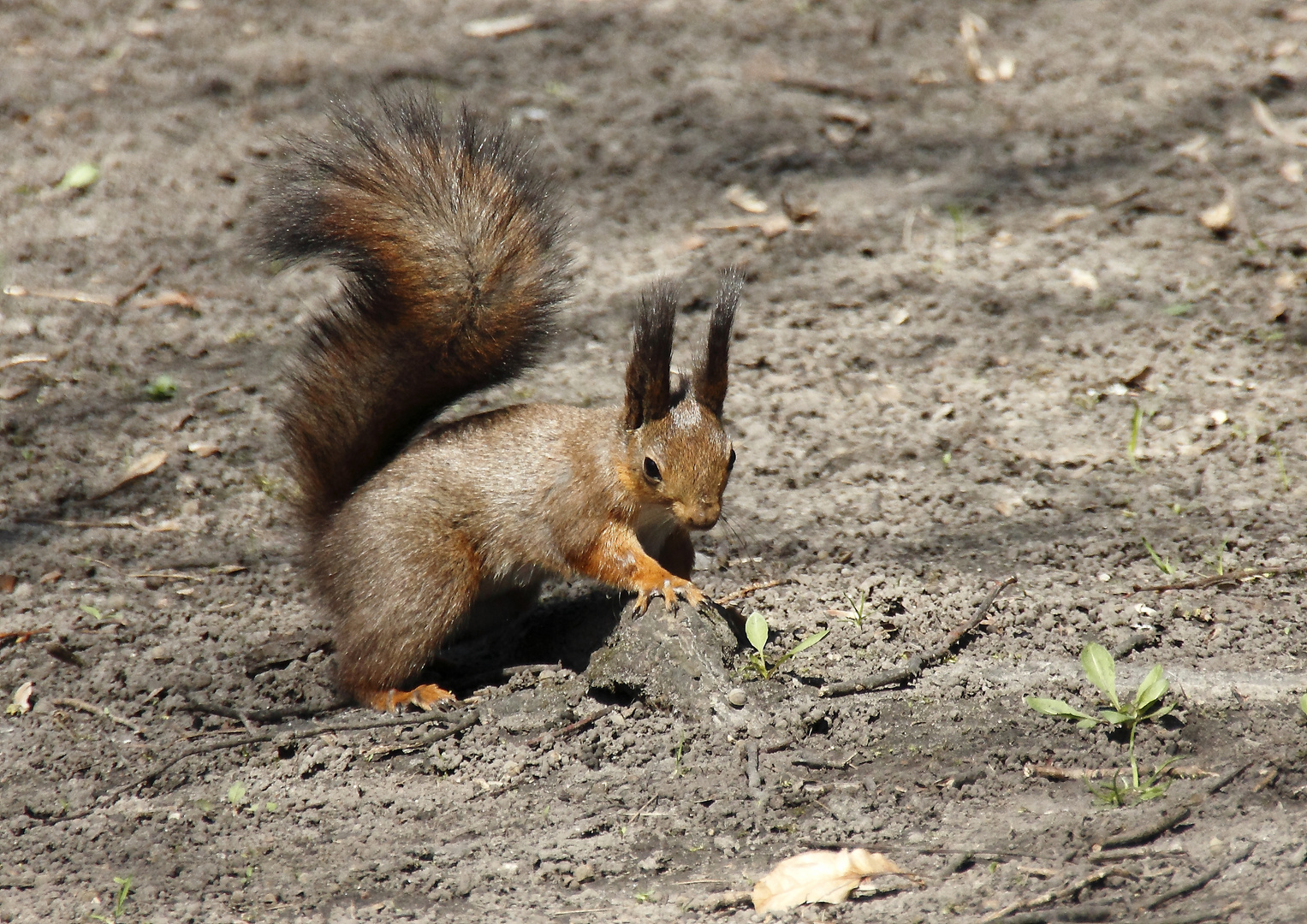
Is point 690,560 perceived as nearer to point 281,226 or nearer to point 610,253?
point 281,226

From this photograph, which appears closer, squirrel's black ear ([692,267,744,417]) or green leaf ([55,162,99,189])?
squirrel's black ear ([692,267,744,417])

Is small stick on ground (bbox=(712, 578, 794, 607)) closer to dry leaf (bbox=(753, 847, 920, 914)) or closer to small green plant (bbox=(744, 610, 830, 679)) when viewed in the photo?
small green plant (bbox=(744, 610, 830, 679))

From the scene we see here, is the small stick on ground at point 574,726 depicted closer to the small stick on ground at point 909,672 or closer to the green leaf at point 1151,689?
the small stick on ground at point 909,672

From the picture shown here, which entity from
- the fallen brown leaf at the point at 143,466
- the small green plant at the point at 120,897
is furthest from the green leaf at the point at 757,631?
the fallen brown leaf at the point at 143,466

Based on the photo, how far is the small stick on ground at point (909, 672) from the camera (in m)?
2.22

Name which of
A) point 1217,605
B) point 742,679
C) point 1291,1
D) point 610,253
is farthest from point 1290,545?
point 1291,1

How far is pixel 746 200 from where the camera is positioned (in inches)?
167

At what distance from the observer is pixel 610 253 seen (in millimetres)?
4008

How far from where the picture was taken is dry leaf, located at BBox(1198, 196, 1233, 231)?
150 inches

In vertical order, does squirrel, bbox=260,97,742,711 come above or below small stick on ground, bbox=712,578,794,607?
above

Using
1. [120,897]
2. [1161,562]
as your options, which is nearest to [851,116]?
[1161,562]

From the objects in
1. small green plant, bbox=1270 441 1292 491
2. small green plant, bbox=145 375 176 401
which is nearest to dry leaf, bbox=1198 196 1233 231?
small green plant, bbox=1270 441 1292 491

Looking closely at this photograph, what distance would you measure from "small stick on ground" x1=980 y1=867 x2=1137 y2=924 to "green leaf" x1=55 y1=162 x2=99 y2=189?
13.4 ft

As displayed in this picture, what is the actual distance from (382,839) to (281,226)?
130cm
